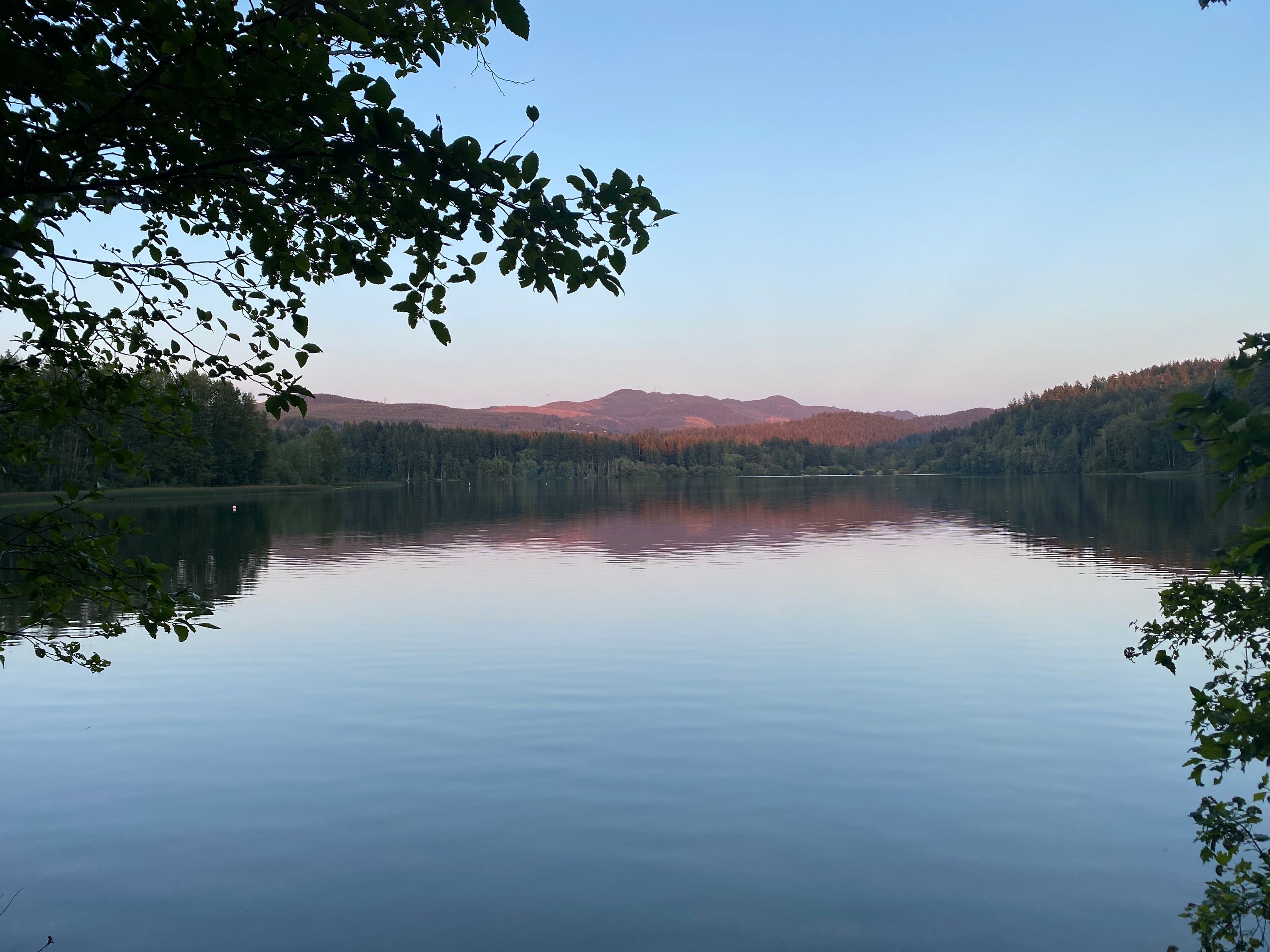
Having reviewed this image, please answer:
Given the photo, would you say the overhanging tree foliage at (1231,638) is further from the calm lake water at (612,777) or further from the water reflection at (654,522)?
the water reflection at (654,522)

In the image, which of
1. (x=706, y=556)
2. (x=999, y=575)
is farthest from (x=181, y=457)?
(x=999, y=575)

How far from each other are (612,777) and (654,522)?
53065mm

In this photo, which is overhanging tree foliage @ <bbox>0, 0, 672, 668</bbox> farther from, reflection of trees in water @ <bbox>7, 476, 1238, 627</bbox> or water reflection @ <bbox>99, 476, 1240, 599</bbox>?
water reflection @ <bbox>99, 476, 1240, 599</bbox>

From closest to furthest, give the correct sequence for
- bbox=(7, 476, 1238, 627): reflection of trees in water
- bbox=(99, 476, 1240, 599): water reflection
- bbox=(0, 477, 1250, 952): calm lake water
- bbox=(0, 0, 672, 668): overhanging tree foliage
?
1. bbox=(0, 0, 672, 668): overhanging tree foliage
2. bbox=(0, 477, 1250, 952): calm lake water
3. bbox=(99, 476, 1240, 599): water reflection
4. bbox=(7, 476, 1238, 627): reflection of trees in water

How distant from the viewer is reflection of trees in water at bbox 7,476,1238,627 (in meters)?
41.2

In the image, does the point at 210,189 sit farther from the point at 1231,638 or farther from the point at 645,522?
the point at 645,522

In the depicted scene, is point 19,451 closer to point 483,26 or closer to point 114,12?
point 114,12

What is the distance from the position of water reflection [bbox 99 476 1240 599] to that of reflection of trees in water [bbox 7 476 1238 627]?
220 mm

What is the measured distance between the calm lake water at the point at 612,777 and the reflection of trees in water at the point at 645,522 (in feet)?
14.4

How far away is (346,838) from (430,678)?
8.16 m

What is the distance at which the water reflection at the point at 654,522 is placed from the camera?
40844 mm

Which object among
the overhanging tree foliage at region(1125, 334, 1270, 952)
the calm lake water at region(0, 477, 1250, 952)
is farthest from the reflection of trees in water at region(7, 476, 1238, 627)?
the overhanging tree foliage at region(1125, 334, 1270, 952)

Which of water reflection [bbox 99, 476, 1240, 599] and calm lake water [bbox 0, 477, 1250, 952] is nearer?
calm lake water [bbox 0, 477, 1250, 952]

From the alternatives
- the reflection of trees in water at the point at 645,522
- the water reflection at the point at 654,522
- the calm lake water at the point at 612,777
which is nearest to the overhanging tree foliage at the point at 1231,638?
the calm lake water at the point at 612,777
